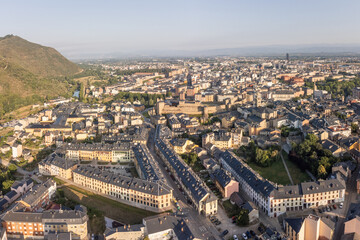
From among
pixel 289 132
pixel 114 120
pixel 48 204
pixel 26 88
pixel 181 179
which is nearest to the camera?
pixel 48 204

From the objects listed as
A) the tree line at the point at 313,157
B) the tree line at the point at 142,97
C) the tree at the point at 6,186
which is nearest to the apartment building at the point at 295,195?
the tree line at the point at 313,157

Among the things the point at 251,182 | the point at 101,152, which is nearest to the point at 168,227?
the point at 251,182

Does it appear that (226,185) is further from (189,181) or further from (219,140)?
(219,140)

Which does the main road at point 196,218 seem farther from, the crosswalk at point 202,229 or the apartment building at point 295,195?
the apartment building at point 295,195

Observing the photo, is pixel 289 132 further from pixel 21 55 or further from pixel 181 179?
pixel 21 55

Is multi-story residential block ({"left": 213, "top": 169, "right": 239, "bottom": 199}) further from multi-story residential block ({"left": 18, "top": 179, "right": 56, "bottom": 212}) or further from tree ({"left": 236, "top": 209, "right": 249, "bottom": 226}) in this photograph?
multi-story residential block ({"left": 18, "top": 179, "right": 56, "bottom": 212})

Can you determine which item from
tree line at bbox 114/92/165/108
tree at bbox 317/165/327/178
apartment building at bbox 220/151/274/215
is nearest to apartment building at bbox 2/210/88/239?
apartment building at bbox 220/151/274/215

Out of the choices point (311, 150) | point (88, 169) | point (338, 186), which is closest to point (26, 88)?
point (88, 169)
